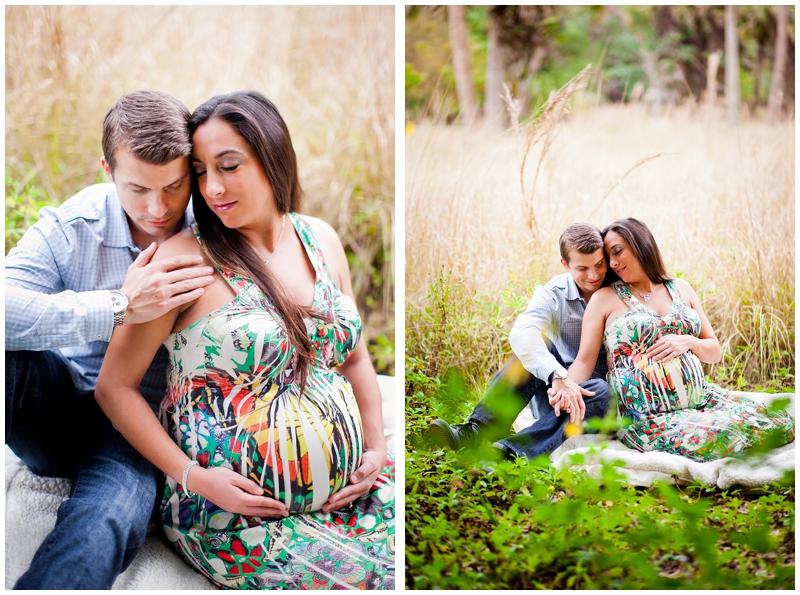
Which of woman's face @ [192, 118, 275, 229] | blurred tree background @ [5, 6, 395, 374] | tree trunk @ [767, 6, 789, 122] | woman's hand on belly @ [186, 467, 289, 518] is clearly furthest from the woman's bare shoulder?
tree trunk @ [767, 6, 789, 122]

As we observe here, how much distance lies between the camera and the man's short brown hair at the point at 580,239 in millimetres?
1807

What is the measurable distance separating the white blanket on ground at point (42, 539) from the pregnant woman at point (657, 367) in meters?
1.29

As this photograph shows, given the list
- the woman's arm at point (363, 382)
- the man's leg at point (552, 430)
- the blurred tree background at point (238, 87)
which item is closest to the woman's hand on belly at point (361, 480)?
the woman's arm at point (363, 382)

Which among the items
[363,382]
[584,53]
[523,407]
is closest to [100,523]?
[363,382]

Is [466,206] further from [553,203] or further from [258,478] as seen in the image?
[258,478]

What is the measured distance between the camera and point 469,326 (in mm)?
1904

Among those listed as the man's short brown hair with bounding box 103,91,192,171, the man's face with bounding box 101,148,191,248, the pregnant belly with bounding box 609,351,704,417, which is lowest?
the pregnant belly with bounding box 609,351,704,417

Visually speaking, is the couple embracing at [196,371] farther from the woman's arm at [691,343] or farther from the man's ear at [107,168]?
the woman's arm at [691,343]

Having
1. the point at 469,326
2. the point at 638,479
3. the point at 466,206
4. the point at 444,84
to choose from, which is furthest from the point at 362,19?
the point at 638,479

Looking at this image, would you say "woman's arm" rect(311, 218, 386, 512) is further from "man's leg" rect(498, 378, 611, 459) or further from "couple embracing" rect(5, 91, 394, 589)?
"man's leg" rect(498, 378, 611, 459)

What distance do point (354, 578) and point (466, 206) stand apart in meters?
1.15

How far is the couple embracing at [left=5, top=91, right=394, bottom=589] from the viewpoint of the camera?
5.49ft

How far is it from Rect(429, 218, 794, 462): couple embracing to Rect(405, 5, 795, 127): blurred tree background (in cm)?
56

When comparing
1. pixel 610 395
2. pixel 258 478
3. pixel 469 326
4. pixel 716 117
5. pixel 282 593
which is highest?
pixel 716 117
